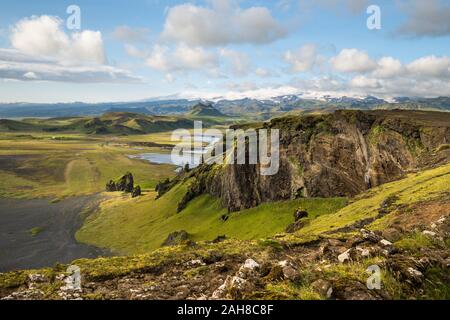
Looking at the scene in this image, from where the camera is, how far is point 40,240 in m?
156

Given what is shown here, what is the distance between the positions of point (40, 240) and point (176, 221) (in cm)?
5803

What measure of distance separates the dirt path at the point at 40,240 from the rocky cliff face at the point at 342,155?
63.6 metres

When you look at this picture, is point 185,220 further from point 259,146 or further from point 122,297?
point 122,297

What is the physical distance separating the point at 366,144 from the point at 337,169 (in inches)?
412

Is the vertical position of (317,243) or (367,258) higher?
(367,258)

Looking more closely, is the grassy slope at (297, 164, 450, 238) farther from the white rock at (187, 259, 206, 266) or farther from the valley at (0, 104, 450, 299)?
the white rock at (187, 259, 206, 266)

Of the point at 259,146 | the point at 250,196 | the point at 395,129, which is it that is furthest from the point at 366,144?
the point at 250,196

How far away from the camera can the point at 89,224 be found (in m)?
175

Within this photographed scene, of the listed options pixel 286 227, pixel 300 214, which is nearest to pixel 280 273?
pixel 286 227

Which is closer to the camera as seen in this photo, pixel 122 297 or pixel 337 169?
pixel 122 297

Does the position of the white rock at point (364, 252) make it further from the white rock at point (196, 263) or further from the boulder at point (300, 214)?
the boulder at point (300, 214)

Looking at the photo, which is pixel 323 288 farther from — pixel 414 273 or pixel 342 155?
pixel 342 155

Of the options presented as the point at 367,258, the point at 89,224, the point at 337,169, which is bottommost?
the point at 89,224

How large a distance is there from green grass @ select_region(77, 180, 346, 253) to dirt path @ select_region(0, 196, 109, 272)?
6.71 metres
